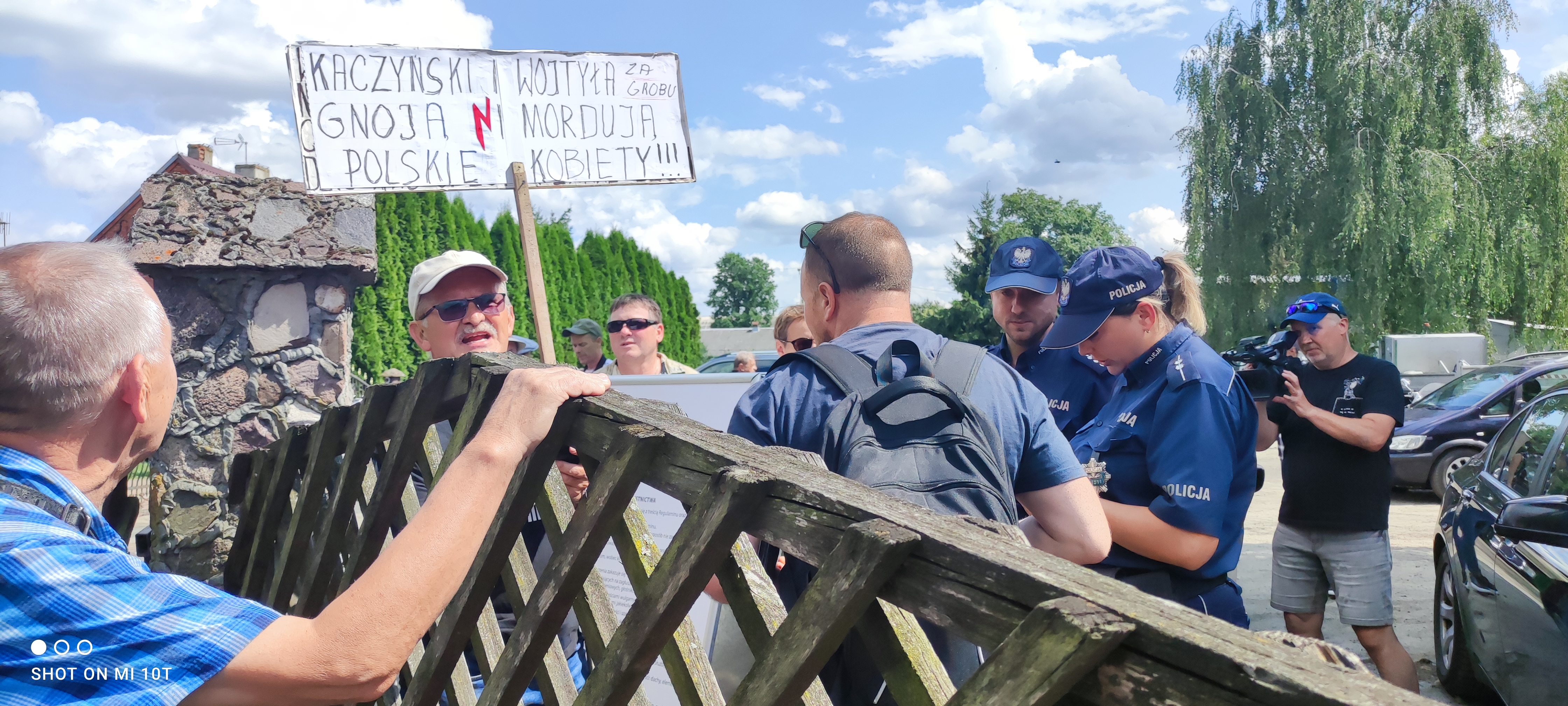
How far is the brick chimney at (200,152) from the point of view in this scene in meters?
26.0

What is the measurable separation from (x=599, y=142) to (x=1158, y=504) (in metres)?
2.45

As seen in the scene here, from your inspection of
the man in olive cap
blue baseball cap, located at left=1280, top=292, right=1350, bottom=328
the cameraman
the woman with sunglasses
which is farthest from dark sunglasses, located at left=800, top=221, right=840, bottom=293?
the man in olive cap

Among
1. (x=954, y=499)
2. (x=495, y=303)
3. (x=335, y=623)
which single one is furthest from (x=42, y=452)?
(x=495, y=303)

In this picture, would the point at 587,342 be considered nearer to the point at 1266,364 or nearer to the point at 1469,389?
the point at 1266,364

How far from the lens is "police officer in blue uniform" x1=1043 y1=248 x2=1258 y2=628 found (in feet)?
7.77

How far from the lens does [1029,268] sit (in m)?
3.46

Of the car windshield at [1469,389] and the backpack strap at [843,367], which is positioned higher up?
the backpack strap at [843,367]

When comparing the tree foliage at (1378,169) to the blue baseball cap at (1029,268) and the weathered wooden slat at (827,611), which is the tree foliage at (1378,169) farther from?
the weathered wooden slat at (827,611)

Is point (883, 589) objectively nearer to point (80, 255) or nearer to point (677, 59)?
point (80, 255)

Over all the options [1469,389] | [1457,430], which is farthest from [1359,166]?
[1457,430]

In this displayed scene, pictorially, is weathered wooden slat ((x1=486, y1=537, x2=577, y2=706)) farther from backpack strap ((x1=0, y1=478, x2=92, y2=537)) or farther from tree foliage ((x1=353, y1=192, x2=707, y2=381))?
tree foliage ((x1=353, y1=192, x2=707, y2=381))

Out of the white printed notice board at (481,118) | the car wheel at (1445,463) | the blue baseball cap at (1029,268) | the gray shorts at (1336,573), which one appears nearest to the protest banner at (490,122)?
the white printed notice board at (481,118)

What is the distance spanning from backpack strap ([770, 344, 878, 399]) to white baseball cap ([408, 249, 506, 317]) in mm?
1425

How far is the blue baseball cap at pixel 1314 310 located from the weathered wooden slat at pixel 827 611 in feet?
13.1
